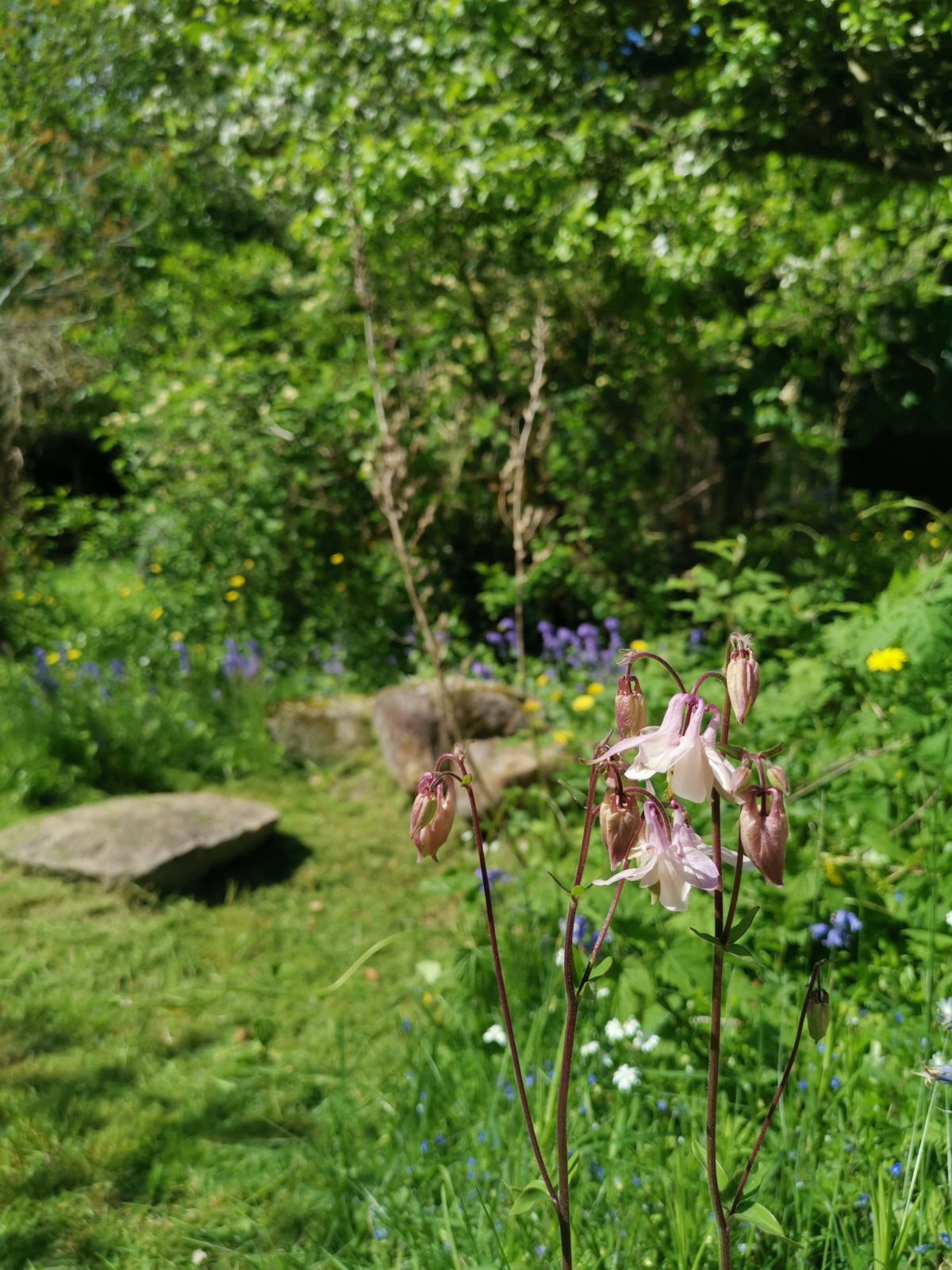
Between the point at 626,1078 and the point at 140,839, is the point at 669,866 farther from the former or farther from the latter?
the point at 140,839

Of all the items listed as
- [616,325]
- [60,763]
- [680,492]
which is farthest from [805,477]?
[60,763]

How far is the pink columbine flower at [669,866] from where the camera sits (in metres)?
0.95

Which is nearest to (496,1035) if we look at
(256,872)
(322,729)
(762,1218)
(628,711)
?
(762,1218)

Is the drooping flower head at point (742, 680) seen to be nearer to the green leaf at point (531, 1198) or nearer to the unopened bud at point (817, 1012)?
the unopened bud at point (817, 1012)

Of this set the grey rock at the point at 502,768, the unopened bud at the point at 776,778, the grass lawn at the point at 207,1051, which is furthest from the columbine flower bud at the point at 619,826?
the grey rock at the point at 502,768

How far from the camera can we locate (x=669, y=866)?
95 centimetres

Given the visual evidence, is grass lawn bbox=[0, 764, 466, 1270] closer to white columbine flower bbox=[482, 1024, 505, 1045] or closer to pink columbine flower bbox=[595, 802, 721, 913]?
white columbine flower bbox=[482, 1024, 505, 1045]

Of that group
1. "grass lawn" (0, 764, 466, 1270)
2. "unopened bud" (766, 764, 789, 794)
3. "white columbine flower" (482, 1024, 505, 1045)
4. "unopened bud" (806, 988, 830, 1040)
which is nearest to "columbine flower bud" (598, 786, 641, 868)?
"unopened bud" (766, 764, 789, 794)

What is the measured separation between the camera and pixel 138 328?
9227 mm

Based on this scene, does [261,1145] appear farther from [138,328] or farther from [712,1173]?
[138,328]

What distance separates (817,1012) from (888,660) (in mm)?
1854

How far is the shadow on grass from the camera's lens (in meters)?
3.69

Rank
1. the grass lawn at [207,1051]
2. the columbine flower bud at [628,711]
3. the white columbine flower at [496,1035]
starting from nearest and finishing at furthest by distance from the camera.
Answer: the columbine flower bud at [628,711], the grass lawn at [207,1051], the white columbine flower at [496,1035]

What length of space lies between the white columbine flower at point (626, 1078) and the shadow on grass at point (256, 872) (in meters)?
2.07
